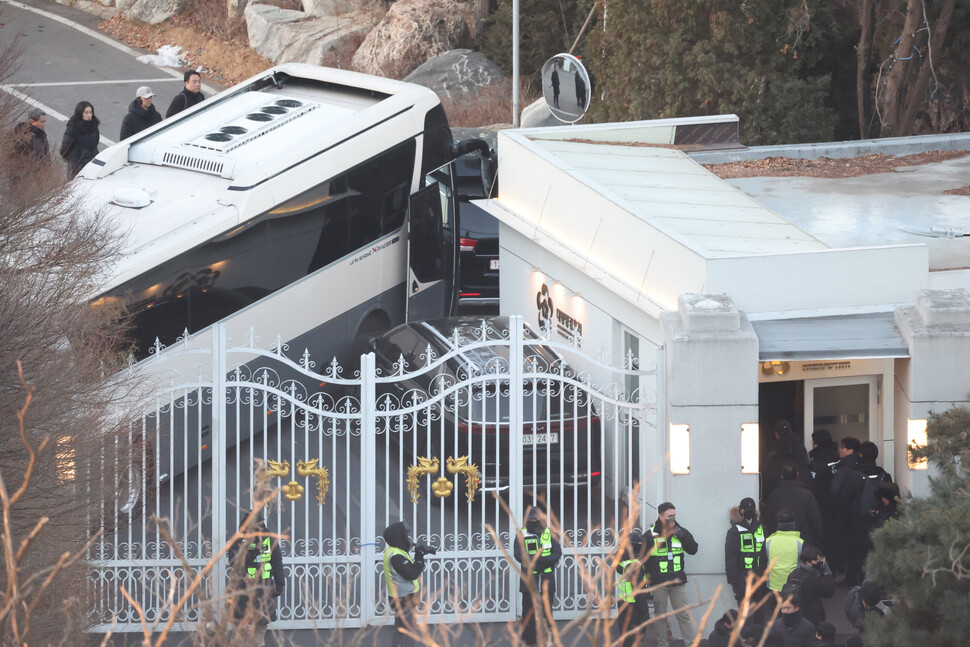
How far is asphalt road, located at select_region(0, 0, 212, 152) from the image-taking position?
2808 cm

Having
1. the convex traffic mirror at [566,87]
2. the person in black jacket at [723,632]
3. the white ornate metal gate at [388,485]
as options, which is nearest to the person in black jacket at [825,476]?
the white ornate metal gate at [388,485]

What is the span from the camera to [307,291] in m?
16.9

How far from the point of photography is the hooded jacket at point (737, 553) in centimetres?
1138

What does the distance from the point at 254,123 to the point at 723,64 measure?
27.6ft

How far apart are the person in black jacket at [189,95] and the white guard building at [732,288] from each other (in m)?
5.47

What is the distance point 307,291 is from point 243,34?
17931 millimetres

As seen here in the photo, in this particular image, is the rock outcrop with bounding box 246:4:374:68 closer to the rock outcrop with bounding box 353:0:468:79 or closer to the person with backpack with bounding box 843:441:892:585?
the rock outcrop with bounding box 353:0:468:79

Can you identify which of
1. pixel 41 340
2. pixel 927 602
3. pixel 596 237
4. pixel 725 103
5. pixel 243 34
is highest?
pixel 243 34

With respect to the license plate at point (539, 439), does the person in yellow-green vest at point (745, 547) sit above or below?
below

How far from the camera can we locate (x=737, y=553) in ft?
37.4

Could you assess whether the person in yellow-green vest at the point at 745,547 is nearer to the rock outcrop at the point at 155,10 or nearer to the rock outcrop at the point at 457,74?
the rock outcrop at the point at 457,74

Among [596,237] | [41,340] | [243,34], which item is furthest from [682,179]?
[243,34]

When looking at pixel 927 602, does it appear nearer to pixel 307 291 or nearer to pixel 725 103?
pixel 307 291

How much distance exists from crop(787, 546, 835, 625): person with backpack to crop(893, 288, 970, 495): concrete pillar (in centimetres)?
165
